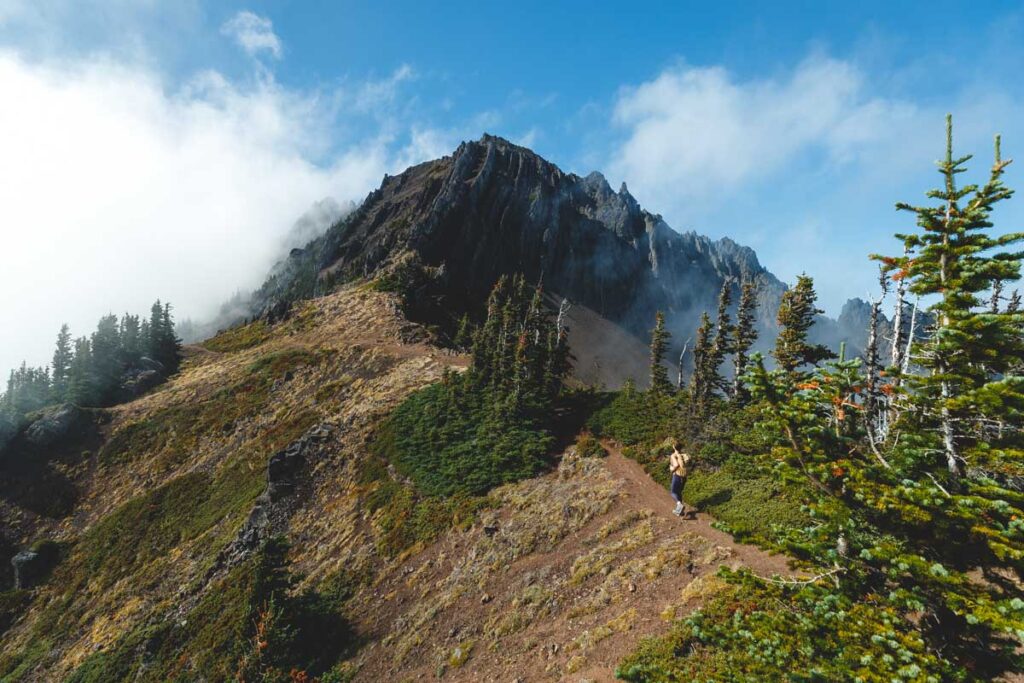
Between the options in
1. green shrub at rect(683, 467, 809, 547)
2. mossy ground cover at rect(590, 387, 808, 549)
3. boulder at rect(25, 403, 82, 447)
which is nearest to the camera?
green shrub at rect(683, 467, 809, 547)

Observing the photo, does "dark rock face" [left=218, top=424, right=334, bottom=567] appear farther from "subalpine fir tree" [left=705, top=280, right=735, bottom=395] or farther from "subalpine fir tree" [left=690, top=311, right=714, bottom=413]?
"subalpine fir tree" [left=705, top=280, right=735, bottom=395]

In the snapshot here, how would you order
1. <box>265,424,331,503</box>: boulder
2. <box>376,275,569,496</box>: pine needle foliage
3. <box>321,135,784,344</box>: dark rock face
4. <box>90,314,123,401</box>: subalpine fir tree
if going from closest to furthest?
1. <box>376,275,569,496</box>: pine needle foliage
2. <box>265,424,331,503</box>: boulder
3. <box>90,314,123,401</box>: subalpine fir tree
4. <box>321,135,784,344</box>: dark rock face

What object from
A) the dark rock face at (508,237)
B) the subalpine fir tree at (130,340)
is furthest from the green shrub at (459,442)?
the subalpine fir tree at (130,340)

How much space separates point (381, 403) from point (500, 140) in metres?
141

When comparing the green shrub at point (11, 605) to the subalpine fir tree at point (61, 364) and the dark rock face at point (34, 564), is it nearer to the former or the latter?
the dark rock face at point (34, 564)

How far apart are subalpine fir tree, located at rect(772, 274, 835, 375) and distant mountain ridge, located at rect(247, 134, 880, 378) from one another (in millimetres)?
81242

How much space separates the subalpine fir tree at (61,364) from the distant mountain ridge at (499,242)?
56734 millimetres

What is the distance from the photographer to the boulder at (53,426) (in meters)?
68.4

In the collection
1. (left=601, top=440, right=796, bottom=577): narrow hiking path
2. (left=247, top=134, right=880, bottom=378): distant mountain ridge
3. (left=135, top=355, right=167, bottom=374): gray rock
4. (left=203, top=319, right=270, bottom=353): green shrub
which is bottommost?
(left=601, top=440, right=796, bottom=577): narrow hiking path

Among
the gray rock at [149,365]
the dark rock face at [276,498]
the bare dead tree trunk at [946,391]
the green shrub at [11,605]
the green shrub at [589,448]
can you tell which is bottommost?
the green shrub at [11,605]

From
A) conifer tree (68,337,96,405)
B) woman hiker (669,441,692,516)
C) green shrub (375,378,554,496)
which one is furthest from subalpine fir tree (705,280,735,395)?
conifer tree (68,337,96,405)

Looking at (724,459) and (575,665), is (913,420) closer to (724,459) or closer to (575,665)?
(575,665)

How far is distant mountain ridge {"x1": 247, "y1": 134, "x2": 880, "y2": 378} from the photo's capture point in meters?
139

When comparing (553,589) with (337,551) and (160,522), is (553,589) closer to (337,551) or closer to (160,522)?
(337,551)
